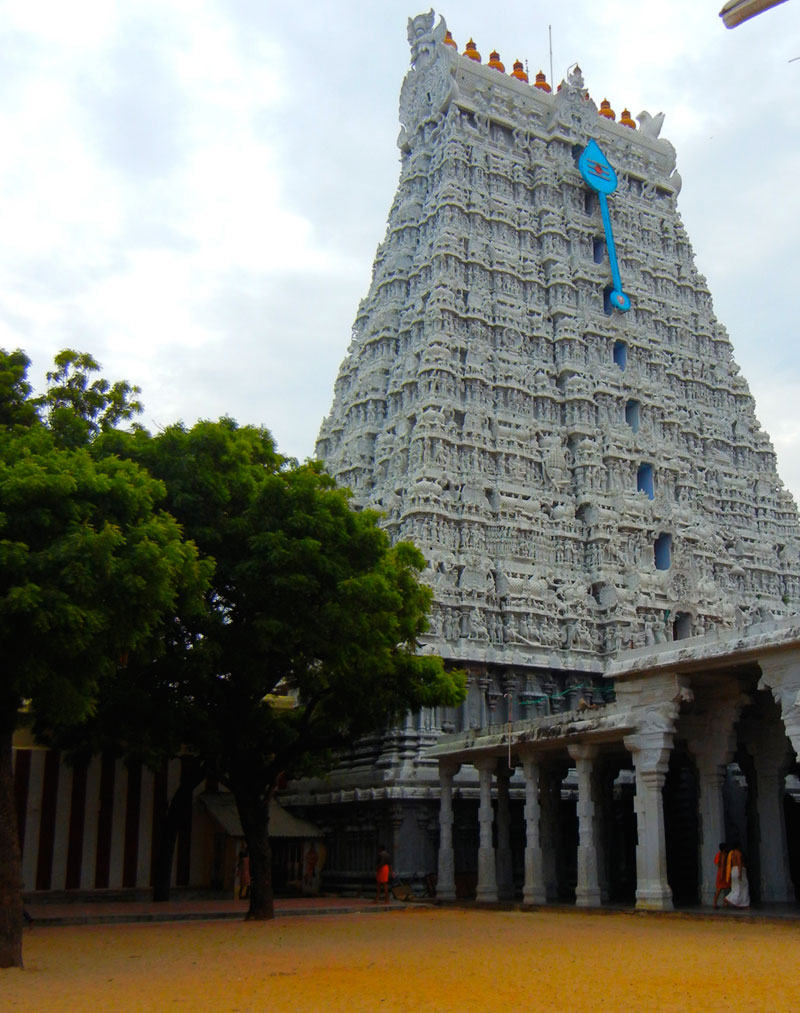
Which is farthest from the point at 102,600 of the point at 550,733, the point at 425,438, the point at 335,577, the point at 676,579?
the point at 676,579

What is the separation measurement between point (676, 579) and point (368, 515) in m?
19.0

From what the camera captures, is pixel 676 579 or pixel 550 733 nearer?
pixel 550 733

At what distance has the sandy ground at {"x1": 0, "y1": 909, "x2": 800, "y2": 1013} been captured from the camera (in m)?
11.6

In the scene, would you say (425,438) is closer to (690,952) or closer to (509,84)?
(509,84)

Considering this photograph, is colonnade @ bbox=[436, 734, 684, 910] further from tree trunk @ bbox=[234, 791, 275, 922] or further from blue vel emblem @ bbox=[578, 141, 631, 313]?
blue vel emblem @ bbox=[578, 141, 631, 313]

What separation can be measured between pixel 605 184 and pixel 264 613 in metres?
32.8

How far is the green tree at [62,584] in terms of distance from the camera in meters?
14.5

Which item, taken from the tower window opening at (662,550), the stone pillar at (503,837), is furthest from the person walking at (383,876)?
the tower window opening at (662,550)

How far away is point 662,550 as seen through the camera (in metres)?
40.9

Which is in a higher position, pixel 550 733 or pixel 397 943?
pixel 550 733

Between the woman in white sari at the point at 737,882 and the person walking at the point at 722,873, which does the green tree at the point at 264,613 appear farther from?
the woman in white sari at the point at 737,882

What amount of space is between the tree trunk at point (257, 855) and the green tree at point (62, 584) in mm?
7321

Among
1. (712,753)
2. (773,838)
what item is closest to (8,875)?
(712,753)

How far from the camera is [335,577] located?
71.8 feet
